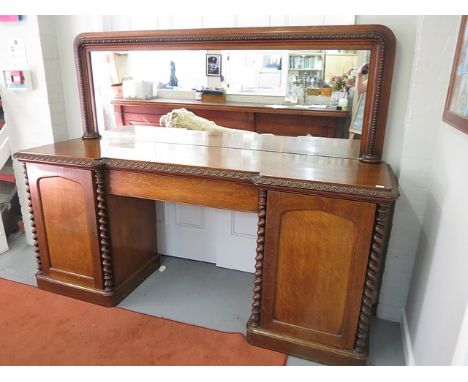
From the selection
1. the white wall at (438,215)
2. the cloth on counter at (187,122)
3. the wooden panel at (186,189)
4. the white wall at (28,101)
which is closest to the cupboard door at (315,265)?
the wooden panel at (186,189)

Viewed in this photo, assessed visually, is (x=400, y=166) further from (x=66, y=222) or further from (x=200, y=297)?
(x=66, y=222)

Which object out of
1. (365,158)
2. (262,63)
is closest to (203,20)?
(262,63)

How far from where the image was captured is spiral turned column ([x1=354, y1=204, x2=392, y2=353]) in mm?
1433

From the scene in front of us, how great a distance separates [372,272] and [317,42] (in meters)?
1.15

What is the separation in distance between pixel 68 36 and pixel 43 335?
6.02ft

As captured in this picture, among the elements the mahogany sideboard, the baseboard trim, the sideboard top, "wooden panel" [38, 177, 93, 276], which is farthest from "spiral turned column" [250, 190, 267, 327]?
"wooden panel" [38, 177, 93, 276]

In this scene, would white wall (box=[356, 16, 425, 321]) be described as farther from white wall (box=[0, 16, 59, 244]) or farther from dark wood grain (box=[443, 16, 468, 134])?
white wall (box=[0, 16, 59, 244])

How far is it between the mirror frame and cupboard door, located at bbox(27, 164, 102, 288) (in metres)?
0.86

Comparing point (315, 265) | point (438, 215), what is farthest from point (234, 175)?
point (438, 215)

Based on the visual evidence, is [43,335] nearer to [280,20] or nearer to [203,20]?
[203,20]

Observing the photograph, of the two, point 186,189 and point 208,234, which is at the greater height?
point 186,189

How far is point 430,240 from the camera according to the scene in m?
1.65

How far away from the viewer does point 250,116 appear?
2.09 m

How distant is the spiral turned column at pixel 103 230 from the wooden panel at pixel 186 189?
0.05 metres
